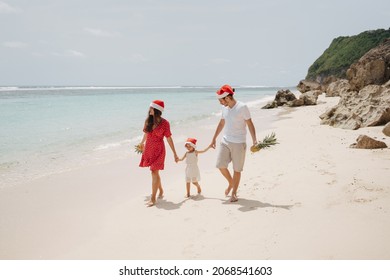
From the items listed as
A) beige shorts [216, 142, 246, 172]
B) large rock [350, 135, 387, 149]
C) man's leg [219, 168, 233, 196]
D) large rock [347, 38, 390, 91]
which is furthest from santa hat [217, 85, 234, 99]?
large rock [347, 38, 390, 91]

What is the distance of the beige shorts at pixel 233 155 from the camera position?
5.34m

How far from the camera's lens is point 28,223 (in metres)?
5.05

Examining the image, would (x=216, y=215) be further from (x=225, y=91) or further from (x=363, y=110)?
(x=363, y=110)

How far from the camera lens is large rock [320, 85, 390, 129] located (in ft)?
36.5

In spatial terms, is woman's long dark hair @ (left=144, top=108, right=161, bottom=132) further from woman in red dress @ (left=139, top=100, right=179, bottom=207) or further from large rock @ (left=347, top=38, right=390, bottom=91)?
large rock @ (left=347, top=38, right=390, bottom=91)

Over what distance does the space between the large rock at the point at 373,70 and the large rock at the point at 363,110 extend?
7414 mm

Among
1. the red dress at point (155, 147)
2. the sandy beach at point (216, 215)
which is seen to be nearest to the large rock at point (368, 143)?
the sandy beach at point (216, 215)

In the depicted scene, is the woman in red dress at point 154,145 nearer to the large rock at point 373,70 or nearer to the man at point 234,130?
the man at point 234,130

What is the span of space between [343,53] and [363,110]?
7143cm

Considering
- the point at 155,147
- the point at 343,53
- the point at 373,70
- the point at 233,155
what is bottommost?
the point at 233,155

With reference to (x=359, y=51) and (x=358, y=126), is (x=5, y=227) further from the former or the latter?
(x=359, y=51)

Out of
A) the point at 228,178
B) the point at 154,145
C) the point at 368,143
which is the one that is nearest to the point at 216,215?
the point at 228,178

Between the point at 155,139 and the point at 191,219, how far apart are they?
1666 mm

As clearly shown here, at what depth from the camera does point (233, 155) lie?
538cm
